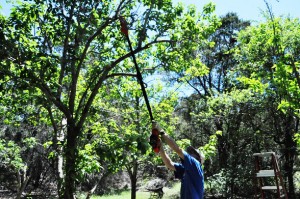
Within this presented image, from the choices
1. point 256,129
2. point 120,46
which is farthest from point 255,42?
point 120,46

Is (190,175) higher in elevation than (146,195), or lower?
higher

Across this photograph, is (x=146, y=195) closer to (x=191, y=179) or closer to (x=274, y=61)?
(x=274, y=61)

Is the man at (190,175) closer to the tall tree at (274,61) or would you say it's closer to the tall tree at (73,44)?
the tall tree at (73,44)

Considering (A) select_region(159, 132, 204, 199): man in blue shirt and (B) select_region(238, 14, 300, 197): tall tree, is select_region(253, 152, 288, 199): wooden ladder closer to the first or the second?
(B) select_region(238, 14, 300, 197): tall tree

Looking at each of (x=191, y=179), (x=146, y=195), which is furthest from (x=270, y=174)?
(x=146, y=195)

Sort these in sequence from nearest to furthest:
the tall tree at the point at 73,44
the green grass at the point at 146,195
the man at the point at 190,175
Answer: the man at the point at 190,175
the tall tree at the point at 73,44
the green grass at the point at 146,195

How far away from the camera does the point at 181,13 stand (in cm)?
755

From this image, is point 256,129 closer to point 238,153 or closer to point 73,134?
point 238,153

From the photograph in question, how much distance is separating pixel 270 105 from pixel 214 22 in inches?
454

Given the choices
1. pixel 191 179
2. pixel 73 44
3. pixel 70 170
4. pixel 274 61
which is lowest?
pixel 191 179

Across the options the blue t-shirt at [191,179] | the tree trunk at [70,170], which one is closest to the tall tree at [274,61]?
the tree trunk at [70,170]

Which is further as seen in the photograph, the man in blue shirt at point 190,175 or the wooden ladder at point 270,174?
the wooden ladder at point 270,174

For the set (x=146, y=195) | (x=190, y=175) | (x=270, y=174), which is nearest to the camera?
(x=190, y=175)

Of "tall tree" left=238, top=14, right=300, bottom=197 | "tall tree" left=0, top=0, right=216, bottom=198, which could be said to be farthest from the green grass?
"tall tree" left=0, top=0, right=216, bottom=198
